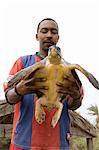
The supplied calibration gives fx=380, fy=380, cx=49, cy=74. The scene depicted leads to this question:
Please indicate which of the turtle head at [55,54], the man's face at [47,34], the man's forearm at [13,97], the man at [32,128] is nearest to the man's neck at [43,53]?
the man's face at [47,34]

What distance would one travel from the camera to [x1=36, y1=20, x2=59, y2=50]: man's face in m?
3.72

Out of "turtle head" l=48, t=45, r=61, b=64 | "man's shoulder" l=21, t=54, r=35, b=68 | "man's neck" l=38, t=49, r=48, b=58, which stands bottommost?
"turtle head" l=48, t=45, r=61, b=64

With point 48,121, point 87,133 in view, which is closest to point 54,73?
point 48,121

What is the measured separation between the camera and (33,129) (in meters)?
3.47

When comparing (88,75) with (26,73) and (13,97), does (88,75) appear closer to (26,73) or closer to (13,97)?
(26,73)

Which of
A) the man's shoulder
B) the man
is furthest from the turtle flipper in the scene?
the man's shoulder

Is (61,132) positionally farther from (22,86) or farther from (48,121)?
(22,86)

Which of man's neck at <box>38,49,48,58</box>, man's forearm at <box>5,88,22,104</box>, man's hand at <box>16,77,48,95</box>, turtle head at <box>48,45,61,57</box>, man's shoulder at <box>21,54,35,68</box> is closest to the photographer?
turtle head at <box>48,45,61,57</box>

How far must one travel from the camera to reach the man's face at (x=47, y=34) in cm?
372

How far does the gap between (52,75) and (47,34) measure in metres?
0.75

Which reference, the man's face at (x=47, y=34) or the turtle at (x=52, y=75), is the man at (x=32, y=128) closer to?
the turtle at (x=52, y=75)

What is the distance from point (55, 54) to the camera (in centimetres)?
297

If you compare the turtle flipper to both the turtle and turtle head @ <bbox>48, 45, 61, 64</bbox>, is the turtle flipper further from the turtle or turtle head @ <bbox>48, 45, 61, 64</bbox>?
turtle head @ <bbox>48, 45, 61, 64</bbox>

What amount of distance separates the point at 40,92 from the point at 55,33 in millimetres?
809
